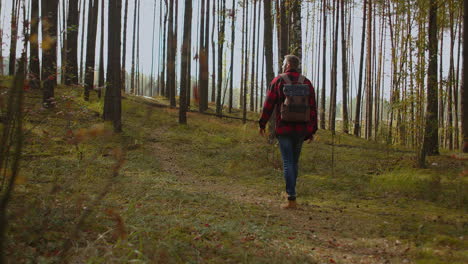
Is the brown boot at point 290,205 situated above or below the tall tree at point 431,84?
below

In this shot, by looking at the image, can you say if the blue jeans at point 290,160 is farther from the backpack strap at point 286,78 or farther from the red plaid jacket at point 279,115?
the backpack strap at point 286,78

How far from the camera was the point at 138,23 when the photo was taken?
29594 mm

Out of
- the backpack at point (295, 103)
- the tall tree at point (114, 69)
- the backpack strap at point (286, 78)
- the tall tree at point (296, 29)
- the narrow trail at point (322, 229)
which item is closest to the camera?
the narrow trail at point (322, 229)

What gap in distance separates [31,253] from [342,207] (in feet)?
13.1

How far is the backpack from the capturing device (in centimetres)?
486

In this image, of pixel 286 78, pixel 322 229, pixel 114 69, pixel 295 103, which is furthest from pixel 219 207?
pixel 114 69

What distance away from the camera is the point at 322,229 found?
4.05m

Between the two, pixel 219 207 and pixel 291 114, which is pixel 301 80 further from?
pixel 219 207

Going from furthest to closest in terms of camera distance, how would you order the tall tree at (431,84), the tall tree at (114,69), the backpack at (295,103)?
the tall tree at (114,69), the tall tree at (431,84), the backpack at (295,103)

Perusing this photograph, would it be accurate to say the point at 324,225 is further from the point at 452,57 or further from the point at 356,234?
the point at 452,57

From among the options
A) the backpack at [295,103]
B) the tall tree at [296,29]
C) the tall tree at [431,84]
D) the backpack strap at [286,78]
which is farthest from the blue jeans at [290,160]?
the tall tree at [296,29]

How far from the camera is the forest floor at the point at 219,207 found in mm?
2514

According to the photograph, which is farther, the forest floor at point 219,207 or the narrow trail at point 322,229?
the narrow trail at point 322,229

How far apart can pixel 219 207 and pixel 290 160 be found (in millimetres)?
1171
